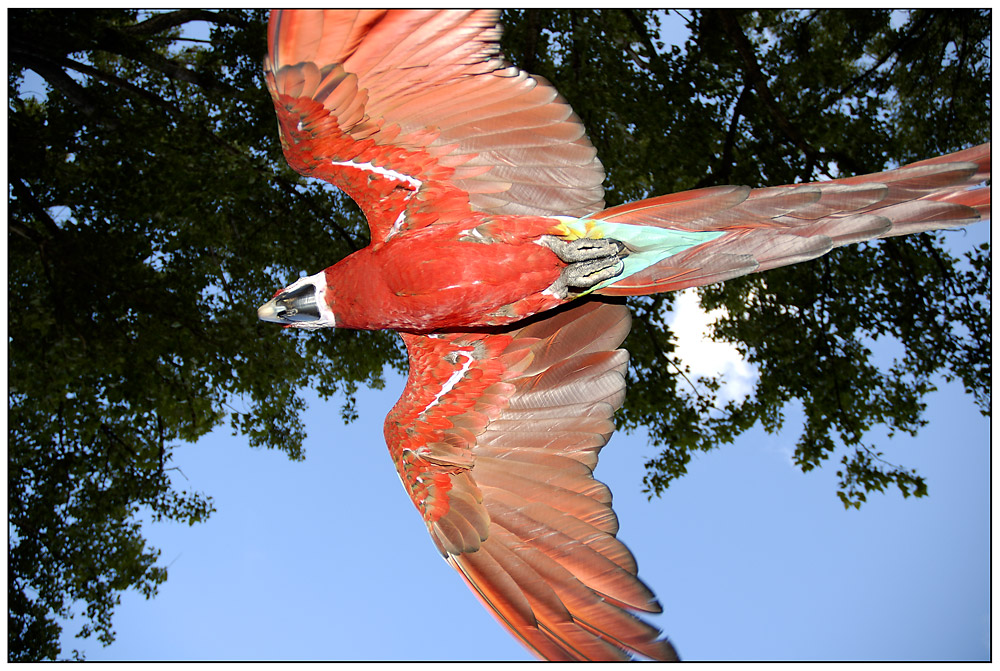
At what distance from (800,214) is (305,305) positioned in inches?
88.4

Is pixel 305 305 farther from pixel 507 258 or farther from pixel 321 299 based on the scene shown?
pixel 507 258


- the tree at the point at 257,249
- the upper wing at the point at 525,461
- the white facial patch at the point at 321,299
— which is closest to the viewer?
the upper wing at the point at 525,461

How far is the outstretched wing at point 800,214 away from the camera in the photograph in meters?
2.10

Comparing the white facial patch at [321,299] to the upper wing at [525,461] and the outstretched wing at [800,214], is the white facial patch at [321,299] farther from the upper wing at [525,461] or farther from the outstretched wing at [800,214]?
the outstretched wing at [800,214]

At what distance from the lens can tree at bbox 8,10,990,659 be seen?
4680mm

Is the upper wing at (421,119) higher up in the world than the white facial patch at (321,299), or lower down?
higher up

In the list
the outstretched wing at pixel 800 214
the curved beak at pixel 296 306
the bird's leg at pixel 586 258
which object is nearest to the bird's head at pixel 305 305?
the curved beak at pixel 296 306

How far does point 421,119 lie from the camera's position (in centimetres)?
267

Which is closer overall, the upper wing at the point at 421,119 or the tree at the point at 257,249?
the upper wing at the point at 421,119

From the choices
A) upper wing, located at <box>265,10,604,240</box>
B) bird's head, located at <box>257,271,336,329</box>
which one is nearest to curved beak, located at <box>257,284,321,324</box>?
bird's head, located at <box>257,271,336,329</box>

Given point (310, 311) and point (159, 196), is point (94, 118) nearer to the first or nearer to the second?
point (159, 196)

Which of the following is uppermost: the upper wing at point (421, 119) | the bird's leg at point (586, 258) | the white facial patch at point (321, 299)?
the upper wing at point (421, 119)

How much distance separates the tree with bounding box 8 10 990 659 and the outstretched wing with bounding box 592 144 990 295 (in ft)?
7.82

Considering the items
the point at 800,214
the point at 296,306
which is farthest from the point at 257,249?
the point at 800,214
